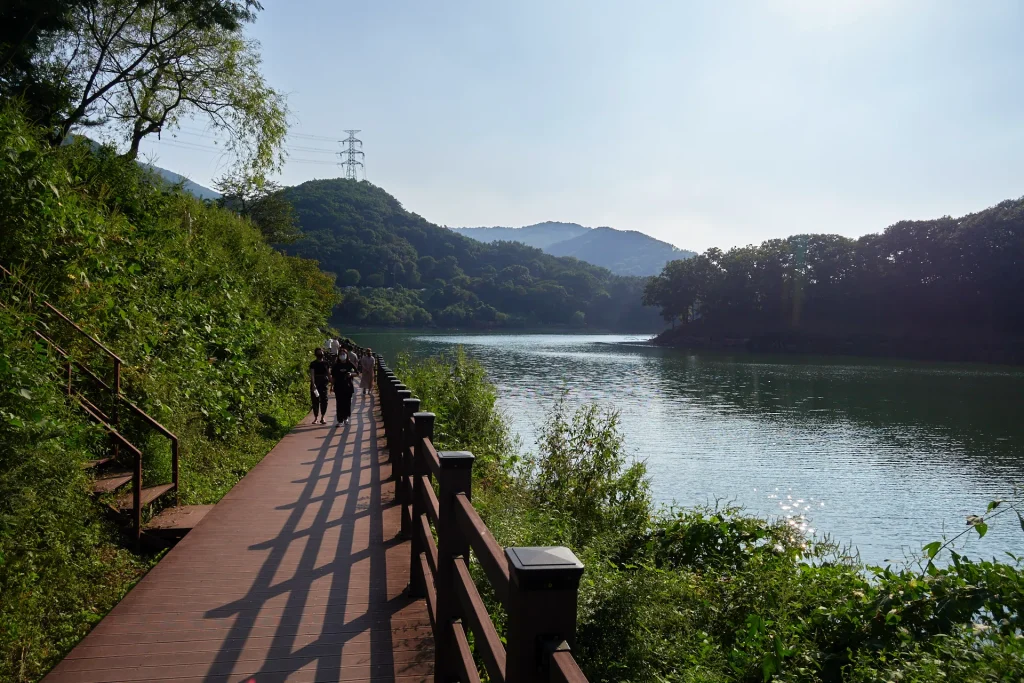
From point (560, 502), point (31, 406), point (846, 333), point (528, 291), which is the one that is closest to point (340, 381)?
point (560, 502)

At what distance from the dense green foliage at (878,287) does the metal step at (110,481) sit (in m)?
73.1

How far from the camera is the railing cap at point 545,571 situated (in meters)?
1.63

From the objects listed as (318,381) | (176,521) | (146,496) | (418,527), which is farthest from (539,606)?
(318,381)

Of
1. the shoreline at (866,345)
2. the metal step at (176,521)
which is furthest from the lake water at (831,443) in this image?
the shoreline at (866,345)

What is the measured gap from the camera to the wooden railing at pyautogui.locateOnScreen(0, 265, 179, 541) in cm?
615

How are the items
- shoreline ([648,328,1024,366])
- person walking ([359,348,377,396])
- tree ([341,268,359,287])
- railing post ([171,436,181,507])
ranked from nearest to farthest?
railing post ([171,436,181,507])
person walking ([359,348,377,396])
shoreline ([648,328,1024,366])
tree ([341,268,359,287])

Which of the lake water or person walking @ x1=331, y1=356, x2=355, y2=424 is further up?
person walking @ x1=331, y1=356, x2=355, y2=424

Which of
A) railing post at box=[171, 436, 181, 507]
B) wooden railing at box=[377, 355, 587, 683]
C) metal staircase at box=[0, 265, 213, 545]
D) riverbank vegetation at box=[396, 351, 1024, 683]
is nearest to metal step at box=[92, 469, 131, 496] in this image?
metal staircase at box=[0, 265, 213, 545]

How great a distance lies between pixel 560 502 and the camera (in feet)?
32.9

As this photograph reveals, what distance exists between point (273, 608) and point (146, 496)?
102 inches

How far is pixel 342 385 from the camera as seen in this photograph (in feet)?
40.7

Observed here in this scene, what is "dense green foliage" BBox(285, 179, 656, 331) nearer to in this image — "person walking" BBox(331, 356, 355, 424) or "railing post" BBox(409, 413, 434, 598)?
"person walking" BBox(331, 356, 355, 424)

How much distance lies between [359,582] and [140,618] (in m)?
1.27

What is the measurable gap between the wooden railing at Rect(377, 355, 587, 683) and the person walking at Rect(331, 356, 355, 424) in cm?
748
